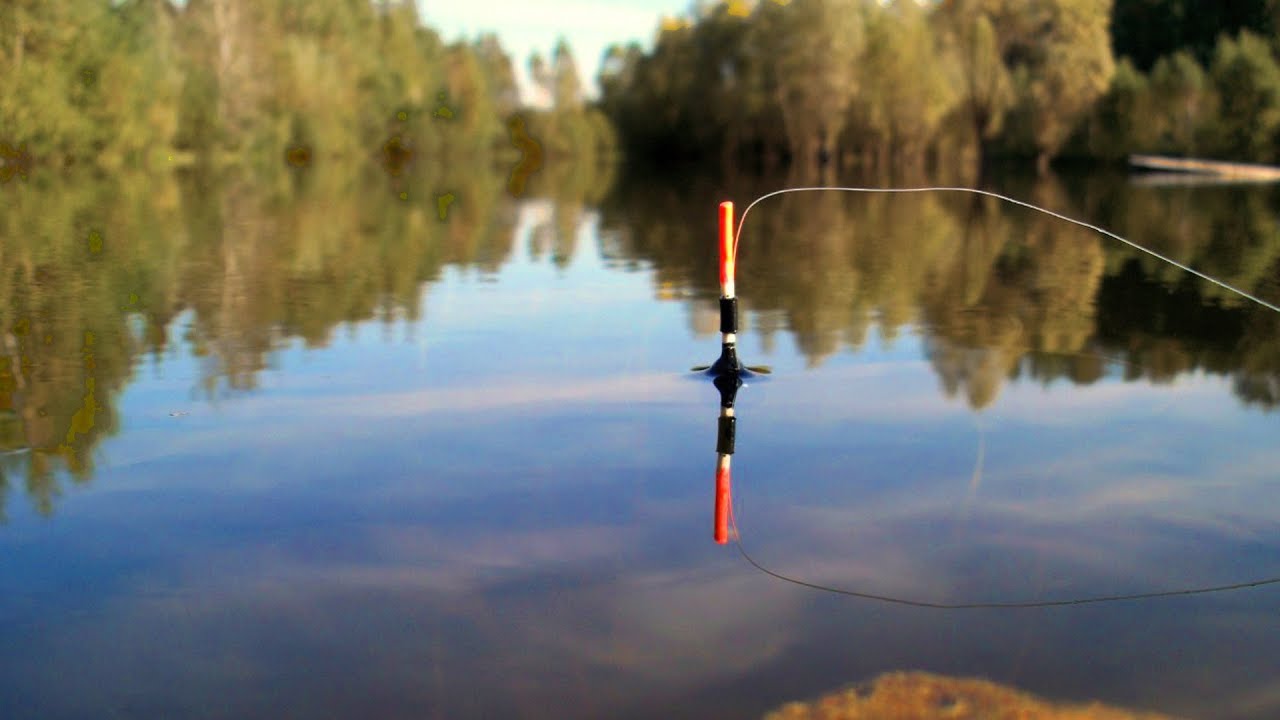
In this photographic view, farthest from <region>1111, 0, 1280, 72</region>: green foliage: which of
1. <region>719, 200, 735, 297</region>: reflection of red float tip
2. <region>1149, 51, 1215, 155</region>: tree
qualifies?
<region>719, 200, 735, 297</region>: reflection of red float tip

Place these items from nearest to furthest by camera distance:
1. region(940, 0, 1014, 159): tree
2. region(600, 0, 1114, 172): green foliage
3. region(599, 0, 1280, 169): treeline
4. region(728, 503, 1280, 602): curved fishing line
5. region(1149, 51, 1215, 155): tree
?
region(728, 503, 1280, 602): curved fishing line
region(599, 0, 1280, 169): treeline
region(600, 0, 1114, 172): green foliage
region(1149, 51, 1215, 155): tree
region(940, 0, 1014, 159): tree

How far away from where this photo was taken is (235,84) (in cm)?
6994

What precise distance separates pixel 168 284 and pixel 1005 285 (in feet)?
34.9

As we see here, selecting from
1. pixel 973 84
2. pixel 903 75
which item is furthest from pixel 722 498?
pixel 973 84

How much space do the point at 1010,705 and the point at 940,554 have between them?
160cm

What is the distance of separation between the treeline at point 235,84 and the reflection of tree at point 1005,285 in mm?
28047

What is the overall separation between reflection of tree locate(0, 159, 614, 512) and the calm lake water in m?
0.09

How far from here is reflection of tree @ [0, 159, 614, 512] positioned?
923 centimetres

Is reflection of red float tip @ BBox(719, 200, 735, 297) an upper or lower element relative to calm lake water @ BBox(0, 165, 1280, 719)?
upper

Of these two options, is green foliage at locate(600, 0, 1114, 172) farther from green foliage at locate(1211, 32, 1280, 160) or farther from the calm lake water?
the calm lake water

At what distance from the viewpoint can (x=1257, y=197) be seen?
40.2 metres

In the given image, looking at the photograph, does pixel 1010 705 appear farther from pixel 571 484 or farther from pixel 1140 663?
pixel 571 484

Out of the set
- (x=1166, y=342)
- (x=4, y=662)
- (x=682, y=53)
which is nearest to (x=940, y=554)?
(x=4, y=662)

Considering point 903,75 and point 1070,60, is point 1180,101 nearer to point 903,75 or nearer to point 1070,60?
point 1070,60
